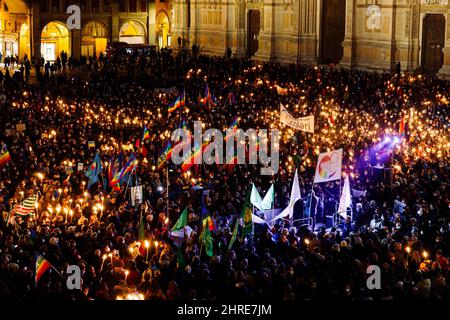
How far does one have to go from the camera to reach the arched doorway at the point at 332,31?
1925 inches

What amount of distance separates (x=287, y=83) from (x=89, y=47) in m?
34.2

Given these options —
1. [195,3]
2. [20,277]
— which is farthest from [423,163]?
[195,3]

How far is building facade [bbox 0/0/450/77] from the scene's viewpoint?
Answer: 139 ft

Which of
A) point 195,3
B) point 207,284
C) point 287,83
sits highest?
point 195,3

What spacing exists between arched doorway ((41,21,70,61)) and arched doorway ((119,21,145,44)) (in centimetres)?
543

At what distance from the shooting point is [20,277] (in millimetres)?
15406

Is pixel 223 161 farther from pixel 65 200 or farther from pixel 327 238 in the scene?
pixel 327 238

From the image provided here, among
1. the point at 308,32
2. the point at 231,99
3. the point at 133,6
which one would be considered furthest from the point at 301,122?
the point at 133,6

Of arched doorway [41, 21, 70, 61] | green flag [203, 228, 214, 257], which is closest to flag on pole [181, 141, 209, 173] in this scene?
green flag [203, 228, 214, 257]

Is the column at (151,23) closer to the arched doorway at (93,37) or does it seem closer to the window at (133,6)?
the window at (133,6)

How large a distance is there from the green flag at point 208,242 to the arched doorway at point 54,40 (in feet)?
175

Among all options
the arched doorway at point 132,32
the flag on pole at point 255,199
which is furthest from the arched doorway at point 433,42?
the arched doorway at point 132,32

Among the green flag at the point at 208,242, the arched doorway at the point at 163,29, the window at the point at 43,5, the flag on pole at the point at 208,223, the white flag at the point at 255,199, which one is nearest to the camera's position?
the green flag at the point at 208,242

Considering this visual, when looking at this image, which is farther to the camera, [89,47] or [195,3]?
[89,47]
